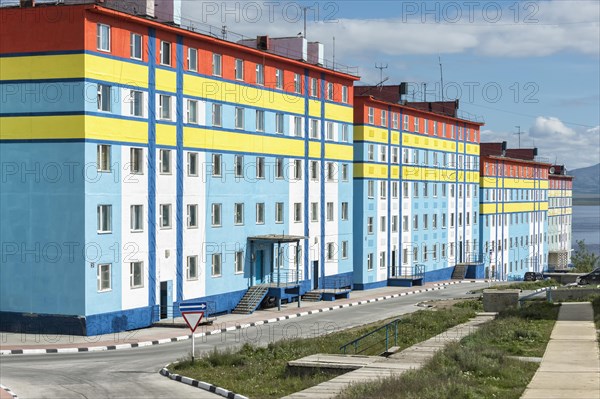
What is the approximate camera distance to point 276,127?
55.9 m

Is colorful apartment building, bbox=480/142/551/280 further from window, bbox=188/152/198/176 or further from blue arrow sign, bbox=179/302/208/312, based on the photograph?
blue arrow sign, bbox=179/302/208/312

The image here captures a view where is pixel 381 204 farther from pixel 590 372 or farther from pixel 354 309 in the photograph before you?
pixel 590 372

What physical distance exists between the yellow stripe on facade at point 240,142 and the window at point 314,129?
1.76m

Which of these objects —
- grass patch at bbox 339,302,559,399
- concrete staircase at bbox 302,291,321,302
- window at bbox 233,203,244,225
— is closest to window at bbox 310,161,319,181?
concrete staircase at bbox 302,291,321,302

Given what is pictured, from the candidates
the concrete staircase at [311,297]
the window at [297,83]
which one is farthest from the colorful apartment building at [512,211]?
the window at [297,83]

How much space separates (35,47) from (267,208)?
18.5m

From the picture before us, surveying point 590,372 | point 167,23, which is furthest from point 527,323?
point 167,23

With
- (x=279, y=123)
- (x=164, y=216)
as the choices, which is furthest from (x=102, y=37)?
(x=279, y=123)

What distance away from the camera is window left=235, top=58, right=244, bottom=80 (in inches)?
2024

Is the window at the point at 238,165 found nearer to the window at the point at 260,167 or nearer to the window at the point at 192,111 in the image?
the window at the point at 260,167

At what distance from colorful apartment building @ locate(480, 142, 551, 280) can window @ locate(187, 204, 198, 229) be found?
180ft

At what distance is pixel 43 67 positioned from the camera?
4016 cm

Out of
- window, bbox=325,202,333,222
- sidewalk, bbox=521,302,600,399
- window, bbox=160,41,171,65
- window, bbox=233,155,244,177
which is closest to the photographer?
sidewalk, bbox=521,302,600,399

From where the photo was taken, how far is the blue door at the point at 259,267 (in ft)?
177
